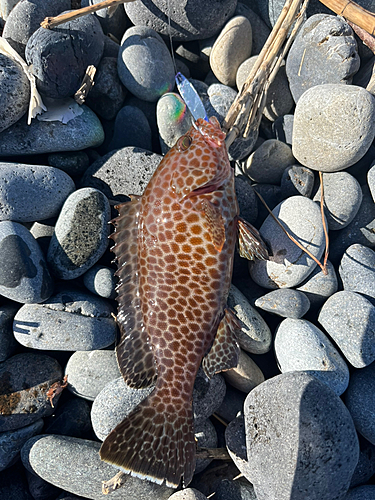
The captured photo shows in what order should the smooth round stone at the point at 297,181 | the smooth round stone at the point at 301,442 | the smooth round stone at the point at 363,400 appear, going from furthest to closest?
the smooth round stone at the point at 297,181
the smooth round stone at the point at 363,400
the smooth round stone at the point at 301,442

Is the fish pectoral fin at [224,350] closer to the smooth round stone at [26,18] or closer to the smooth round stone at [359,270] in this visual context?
the smooth round stone at [359,270]

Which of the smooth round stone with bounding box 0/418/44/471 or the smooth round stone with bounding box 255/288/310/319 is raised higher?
the smooth round stone with bounding box 255/288/310/319

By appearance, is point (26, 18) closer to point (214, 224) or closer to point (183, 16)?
point (183, 16)

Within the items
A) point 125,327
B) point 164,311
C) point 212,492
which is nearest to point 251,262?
point 164,311

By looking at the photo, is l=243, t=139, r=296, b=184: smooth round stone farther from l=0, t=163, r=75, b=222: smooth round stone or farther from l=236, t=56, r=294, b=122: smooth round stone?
l=0, t=163, r=75, b=222: smooth round stone

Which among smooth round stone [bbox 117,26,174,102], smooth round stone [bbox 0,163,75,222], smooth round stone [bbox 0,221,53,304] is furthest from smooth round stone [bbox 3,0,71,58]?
smooth round stone [bbox 0,221,53,304]

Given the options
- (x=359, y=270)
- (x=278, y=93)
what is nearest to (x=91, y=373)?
(x=359, y=270)

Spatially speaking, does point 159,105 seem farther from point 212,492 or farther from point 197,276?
point 212,492

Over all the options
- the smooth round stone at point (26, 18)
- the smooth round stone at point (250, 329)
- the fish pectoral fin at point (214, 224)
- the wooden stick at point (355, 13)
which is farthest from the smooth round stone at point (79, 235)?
the wooden stick at point (355, 13)
